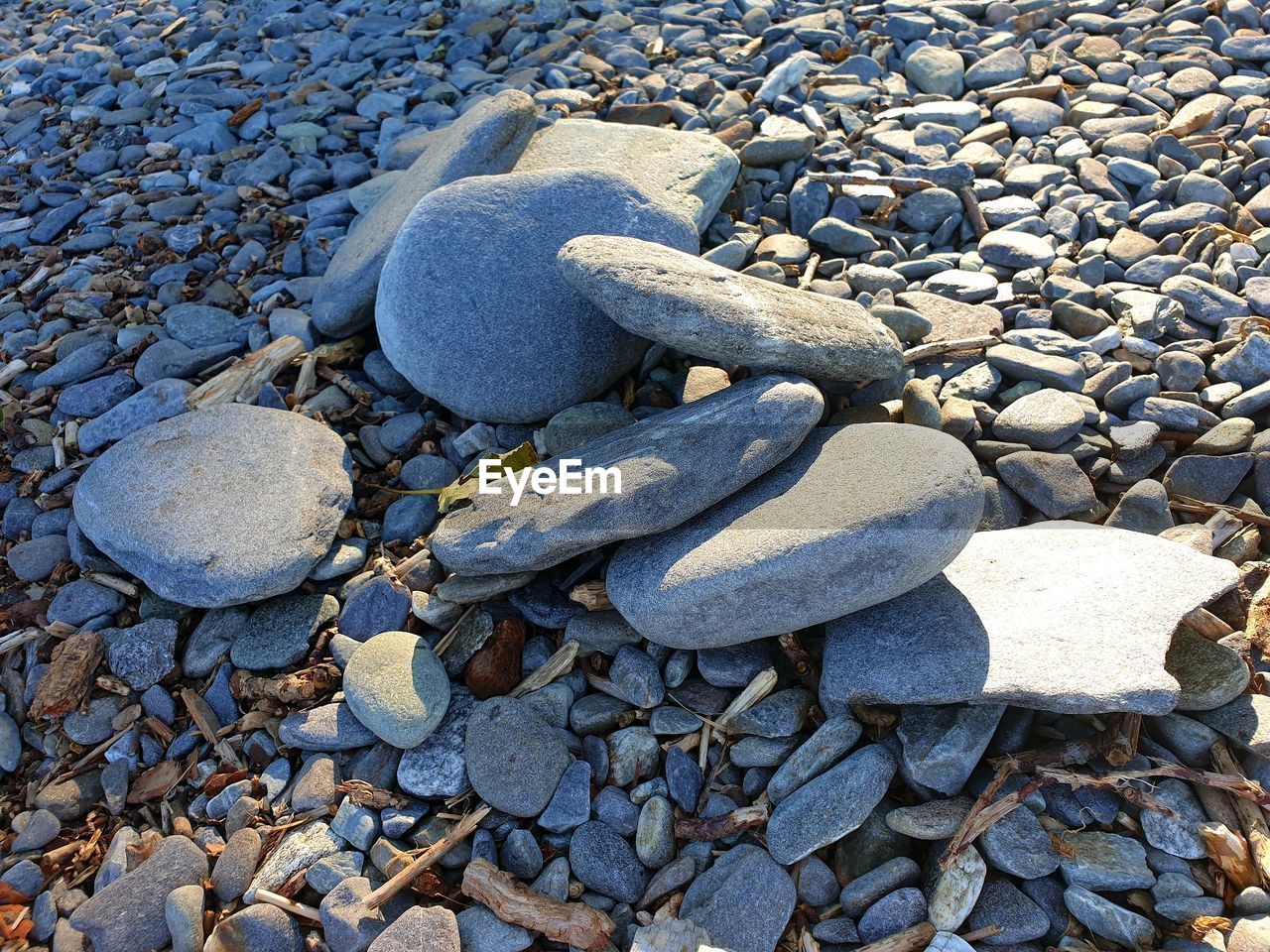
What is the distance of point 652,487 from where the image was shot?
A: 2373 millimetres

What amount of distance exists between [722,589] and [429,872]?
3.37ft

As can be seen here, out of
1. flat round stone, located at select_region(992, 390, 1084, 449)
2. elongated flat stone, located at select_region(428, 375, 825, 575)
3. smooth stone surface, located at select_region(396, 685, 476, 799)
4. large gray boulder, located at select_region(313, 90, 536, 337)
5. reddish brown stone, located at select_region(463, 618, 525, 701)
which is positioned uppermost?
large gray boulder, located at select_region(313, 90, 536, 337)

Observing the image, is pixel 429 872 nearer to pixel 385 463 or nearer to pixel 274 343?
pixel 385 463

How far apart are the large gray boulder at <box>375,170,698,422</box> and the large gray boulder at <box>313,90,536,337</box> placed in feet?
1.00

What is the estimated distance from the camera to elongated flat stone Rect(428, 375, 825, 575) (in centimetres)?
237

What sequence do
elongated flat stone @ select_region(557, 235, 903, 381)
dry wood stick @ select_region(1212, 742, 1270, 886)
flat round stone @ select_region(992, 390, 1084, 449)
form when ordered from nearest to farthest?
1. dry wood stick @ select_region(1212, 742, 1270, 886)
2. elongated flat stone @ select_region(557, 235, 903, 381)
3. flat round stone @ select_region(992, 390, 1084, 449)

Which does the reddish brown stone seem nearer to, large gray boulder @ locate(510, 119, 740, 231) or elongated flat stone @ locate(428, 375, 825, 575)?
elongated flat stone @ locate(428, 375, 825, 575)

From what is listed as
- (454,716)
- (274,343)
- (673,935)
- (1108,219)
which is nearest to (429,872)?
(454,716)

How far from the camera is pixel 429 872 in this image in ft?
7.35

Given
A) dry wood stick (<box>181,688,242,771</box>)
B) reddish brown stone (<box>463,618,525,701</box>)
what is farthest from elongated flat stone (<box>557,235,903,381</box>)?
dry wood stick (<box>181,688,242,771</box>)

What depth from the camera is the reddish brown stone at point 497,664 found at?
254 centimetres

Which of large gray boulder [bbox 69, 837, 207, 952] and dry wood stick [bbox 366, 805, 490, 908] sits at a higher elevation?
dry wood stick [bbox 366, 805, 490, 908]

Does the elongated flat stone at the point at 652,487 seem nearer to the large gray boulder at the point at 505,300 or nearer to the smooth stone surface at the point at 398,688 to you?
the smooth stone surface at the point at 398,688

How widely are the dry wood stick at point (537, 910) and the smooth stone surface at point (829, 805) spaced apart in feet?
1.53
